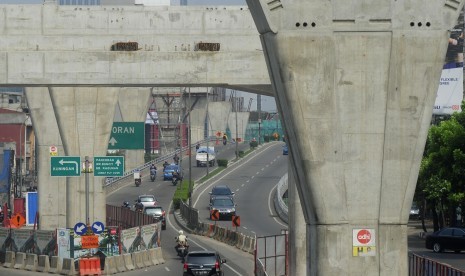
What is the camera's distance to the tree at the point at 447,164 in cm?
5628

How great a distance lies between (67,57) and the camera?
3619 centimetres

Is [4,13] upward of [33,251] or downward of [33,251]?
upward

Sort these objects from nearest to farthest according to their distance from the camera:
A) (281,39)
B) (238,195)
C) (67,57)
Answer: (281,39) → (67,57) → (238,195)

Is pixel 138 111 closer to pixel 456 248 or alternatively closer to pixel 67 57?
pixel 456 248

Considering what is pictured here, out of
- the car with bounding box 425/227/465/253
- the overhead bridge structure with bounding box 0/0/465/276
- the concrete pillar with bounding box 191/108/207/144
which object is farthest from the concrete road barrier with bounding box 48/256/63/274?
the concrete pillar with bounding box 191/108/207/144

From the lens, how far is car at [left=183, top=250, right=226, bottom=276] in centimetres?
4028

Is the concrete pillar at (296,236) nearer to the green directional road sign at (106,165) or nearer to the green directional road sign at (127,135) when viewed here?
the green directional road sign at (106,165)

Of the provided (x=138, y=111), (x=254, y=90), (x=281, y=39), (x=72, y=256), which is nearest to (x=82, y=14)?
(x=254, y=90)

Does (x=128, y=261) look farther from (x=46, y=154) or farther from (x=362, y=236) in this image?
(x=362, y=236)

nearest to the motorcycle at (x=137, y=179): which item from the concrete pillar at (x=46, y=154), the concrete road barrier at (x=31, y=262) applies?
the concrete pillar at (x=46, y=154)

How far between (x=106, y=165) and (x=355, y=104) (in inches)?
1191

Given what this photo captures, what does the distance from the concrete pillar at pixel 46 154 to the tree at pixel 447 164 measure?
18766 millimetres

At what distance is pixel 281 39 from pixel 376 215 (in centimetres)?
360

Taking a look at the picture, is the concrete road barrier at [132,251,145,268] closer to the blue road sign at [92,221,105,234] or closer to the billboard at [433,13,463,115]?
the blue road sign at [92,221,105,234]
